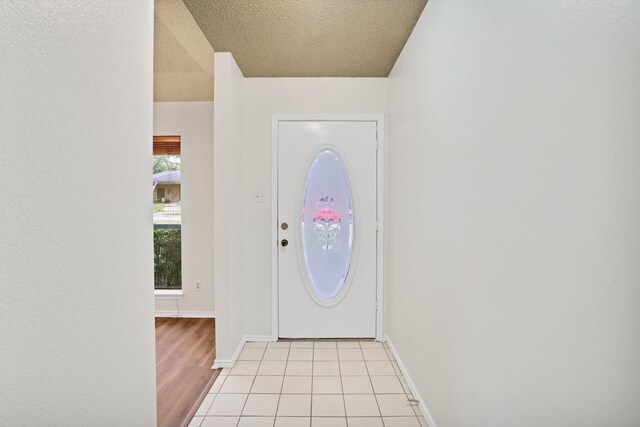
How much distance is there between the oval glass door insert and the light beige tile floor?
57 cm

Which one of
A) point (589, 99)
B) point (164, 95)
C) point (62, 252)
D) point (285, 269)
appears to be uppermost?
point (164, 95)

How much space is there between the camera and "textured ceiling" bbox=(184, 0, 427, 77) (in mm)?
1979

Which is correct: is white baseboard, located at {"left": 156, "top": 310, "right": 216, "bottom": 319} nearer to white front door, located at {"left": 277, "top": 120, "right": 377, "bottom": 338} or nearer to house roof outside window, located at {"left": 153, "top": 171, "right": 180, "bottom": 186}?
white front door, located at {"left": 277, "top": 120, "right": 377, "bottom": 338}

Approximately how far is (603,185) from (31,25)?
1265 mm

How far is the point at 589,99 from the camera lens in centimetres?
78

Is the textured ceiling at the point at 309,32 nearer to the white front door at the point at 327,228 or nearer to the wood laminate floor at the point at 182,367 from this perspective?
the white front door at the point at 327,228

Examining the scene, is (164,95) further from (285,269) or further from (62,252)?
(62,252)

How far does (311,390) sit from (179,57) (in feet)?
9.10

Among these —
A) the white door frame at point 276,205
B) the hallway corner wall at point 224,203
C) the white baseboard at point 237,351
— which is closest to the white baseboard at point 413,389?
the white door frame at point 276,205

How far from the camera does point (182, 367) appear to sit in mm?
2600

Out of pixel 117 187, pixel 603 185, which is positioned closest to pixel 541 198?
pixel 603 185

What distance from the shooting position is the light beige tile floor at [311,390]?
1.94 m

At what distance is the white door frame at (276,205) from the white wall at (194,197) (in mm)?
1063

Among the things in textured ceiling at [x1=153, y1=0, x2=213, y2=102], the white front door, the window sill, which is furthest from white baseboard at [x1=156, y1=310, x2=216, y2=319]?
textured ceiling at [x1=153, y1=0, x2=213, y2=102]
